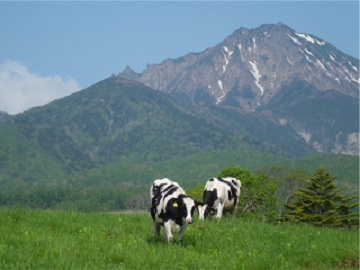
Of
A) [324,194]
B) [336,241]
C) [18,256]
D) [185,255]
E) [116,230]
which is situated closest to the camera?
[18,256]

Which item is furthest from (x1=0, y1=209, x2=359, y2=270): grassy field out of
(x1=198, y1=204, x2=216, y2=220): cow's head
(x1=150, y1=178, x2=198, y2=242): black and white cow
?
(x1=198, y1=204, x2=216, y2=220): cow's head

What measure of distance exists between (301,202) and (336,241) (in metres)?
36.1

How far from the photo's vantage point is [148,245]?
637 inches

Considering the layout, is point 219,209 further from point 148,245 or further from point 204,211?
point 148,245

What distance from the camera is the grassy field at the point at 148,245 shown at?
13227 mm

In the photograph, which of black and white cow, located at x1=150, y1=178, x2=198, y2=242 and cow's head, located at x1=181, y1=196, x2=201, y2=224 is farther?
black and white cow, located at x1=150, y1=178, x2=198, y2=242

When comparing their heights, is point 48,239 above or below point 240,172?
below

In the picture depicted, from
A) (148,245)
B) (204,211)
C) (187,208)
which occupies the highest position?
(187,208)

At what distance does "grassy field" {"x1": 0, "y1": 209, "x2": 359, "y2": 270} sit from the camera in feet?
43.4

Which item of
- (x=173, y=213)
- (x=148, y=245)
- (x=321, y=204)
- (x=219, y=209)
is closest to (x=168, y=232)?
(x=173, y=213)

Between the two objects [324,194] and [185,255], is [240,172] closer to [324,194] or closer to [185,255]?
[324,194]

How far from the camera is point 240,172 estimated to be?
8650 cm

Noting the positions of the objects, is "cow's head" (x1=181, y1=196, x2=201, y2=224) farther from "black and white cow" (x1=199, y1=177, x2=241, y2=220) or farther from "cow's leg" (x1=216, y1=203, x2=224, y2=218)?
"cow's leg" (x1=216, y1=203, x2=224, y2=218)

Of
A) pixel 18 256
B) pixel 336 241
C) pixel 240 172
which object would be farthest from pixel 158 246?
pixel 240 172
